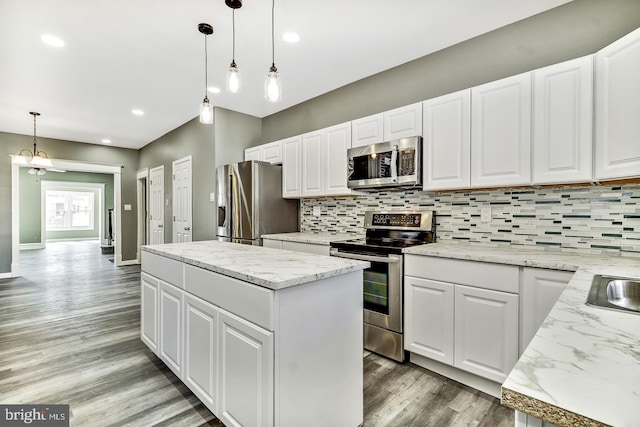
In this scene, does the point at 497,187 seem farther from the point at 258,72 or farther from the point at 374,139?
the point at 258,72

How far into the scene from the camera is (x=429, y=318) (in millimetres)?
2182

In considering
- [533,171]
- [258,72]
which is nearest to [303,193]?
[258,72]

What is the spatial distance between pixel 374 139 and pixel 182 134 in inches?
143

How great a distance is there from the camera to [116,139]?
6.05m

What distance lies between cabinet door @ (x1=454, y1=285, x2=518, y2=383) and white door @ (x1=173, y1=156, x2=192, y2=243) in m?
3.98

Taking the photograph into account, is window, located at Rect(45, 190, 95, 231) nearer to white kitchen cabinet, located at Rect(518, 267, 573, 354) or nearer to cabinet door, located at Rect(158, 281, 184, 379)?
cabinet door, located at Rect(158, 281, 184, 379)

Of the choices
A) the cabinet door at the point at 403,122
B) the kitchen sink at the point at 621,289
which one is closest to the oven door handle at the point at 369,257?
the cabinet door at the point at 403,122

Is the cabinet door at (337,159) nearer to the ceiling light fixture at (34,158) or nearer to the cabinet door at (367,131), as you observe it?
the cabinet door at (367,131)

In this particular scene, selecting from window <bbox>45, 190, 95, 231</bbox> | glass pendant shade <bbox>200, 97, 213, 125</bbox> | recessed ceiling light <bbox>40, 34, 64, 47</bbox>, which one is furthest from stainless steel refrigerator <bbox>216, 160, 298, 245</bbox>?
window <bbox>45, 190, 95, 231</bbox>

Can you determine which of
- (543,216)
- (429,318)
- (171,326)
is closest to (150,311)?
(171,326)

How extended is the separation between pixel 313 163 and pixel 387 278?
163 cm

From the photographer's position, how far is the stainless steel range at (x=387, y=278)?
2330 millimetres

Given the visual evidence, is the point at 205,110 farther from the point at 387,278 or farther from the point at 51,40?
the point at 387,278

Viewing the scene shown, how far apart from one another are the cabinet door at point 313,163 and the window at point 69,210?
39.3ft
